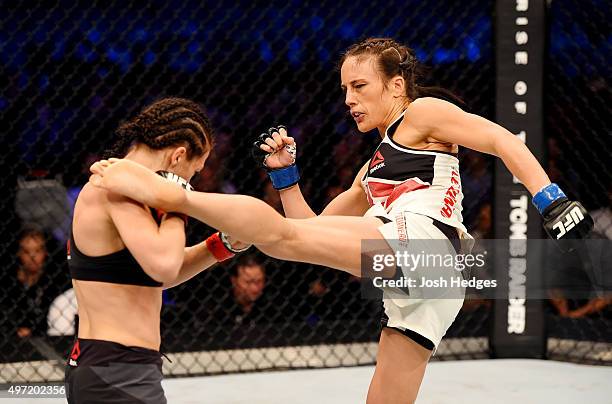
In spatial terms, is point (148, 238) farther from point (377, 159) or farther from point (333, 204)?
point (333, 204)

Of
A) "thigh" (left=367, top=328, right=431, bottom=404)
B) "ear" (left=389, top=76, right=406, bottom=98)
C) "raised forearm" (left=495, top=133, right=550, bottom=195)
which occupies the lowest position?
"thigh" (left=367, top=328, right=431, bottom=404)

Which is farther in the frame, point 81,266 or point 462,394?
point 462,394

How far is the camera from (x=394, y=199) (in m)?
1.92

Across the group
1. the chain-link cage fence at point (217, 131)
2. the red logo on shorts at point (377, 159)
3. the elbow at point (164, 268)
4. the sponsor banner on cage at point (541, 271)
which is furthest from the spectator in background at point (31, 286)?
the elbow at point (164, 268)

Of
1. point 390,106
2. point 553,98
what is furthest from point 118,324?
point 553,98

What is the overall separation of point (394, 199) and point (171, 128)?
629 millimetres

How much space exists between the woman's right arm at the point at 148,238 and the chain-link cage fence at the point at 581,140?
233 cm

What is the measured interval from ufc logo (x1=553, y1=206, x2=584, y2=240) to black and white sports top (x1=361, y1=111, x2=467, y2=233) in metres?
0.29

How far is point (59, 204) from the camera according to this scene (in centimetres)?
333

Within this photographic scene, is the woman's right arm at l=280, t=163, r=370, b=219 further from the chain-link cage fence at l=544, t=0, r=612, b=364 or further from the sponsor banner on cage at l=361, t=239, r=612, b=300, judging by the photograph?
the chain-link cage fence at l=544, t=0, r=612, b=364

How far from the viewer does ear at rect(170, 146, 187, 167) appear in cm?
153

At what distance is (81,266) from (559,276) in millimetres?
2410

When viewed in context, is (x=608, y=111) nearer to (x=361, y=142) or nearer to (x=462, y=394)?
(x=361, y=142)

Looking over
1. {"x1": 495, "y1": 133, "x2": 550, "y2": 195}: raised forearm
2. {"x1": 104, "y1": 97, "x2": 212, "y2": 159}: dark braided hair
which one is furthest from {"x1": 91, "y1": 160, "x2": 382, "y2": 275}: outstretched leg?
{"x1": 495, "y1": 133, "x2": 550, "y2": 195}: raised forearm
